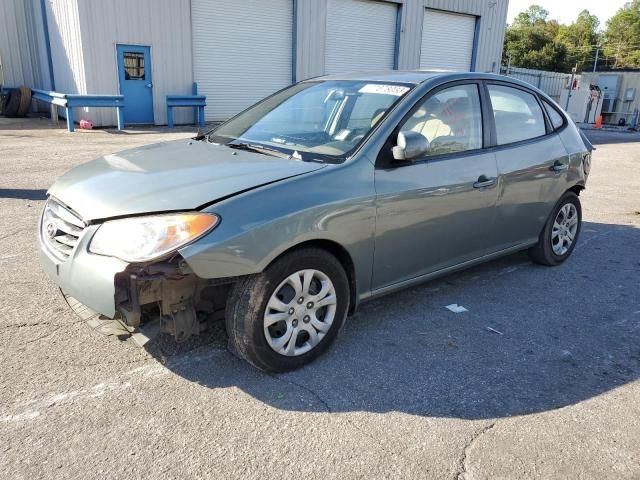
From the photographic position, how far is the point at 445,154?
3943 millimetres

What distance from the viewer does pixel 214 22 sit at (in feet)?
55.3

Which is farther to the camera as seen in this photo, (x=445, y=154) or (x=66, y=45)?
(x=66, y=45)

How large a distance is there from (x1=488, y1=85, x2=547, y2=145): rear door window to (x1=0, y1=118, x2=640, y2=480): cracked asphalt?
1.31 meters

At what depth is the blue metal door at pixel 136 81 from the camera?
50.5ft

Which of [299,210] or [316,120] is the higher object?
[316,120]

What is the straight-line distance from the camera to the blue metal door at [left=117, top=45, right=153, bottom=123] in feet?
50.5

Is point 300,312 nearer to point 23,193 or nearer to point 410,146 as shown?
point 410,146

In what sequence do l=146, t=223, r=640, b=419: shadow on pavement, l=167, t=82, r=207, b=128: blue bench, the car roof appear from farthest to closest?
l=167, t=82, r=207, b=128: blue bench < the car roof < l=146, t=223, r=640, b=419: shadow on pavement

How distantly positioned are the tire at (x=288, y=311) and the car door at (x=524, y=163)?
1.78 metres

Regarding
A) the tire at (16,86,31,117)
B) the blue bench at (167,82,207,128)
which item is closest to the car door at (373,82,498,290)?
the blue bench at (167,82,207,128)

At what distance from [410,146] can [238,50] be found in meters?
15.5

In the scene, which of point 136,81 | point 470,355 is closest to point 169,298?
point 470,355

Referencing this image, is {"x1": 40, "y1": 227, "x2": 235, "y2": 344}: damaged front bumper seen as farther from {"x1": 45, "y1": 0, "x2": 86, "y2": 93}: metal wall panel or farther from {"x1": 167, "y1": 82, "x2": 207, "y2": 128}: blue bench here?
{"x1": 45, "y1": 0, "x2": 86, "y2": 93}: metal wall panel

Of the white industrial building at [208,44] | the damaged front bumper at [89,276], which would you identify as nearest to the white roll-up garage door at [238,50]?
the white industrial building at [208,44]
